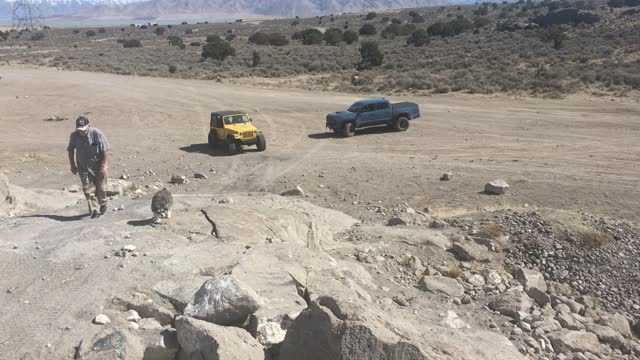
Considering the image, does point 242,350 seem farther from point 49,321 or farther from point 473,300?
point 473,300

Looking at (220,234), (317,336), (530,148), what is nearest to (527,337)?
(317,336)

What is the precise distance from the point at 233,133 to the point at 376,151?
17.4 ft

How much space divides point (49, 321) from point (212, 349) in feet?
7.80

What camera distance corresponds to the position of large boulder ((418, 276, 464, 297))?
32.1 ft

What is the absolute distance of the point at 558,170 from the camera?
18.2 m

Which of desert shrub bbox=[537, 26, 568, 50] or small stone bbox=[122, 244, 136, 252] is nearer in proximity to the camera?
small stone bbox=[122, 244, 136, 252]

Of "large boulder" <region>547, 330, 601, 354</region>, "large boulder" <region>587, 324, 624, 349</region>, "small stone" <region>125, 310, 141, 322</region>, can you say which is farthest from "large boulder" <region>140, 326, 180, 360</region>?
"large boulder" <region>587, 324, 624, 349</region>

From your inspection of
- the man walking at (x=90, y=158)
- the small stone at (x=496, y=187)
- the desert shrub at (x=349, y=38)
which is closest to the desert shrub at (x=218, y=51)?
the desert shrub at (x=349, y=38)

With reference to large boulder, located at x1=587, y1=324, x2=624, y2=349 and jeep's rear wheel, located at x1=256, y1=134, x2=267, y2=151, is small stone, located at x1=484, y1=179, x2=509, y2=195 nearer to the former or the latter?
large boulder, located at x1=587, y1=324, x2=624, y2=349

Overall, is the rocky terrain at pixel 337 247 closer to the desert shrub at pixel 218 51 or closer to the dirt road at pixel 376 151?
the dirt road at pixel 376 151

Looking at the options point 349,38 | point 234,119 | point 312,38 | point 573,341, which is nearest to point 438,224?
point 573,341

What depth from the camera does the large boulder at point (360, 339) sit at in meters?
5.18

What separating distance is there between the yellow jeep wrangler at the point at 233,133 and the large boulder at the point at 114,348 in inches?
579

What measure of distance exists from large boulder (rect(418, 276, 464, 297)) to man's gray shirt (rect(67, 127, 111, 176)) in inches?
241
